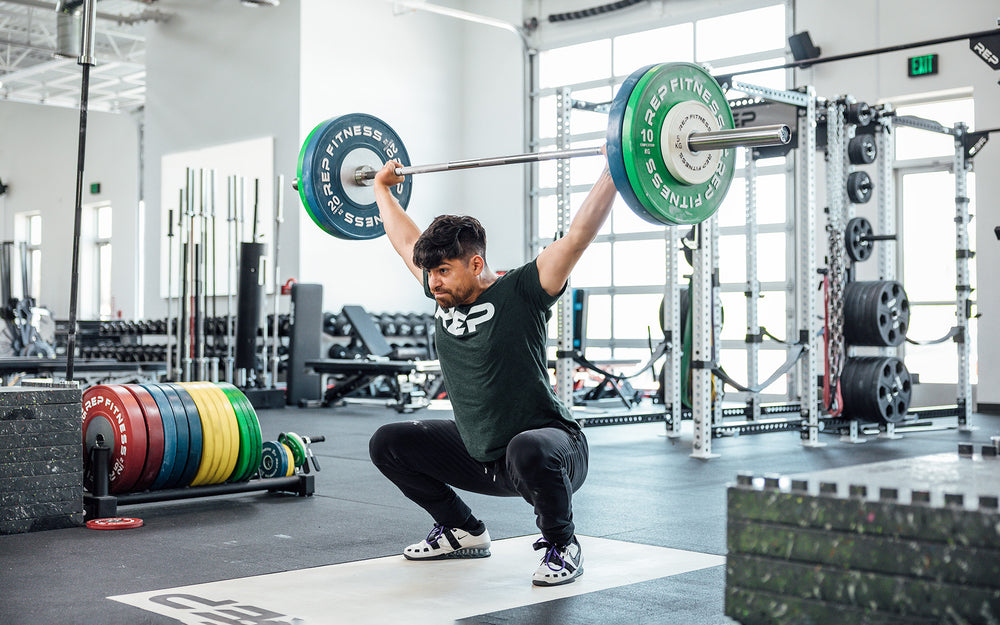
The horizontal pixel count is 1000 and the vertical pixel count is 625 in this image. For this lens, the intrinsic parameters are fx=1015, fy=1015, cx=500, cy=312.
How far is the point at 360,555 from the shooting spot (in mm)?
2705

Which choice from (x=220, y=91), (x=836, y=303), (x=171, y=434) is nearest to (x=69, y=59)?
(x=220, y=91)

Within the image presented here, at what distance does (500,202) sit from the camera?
11.1 meters

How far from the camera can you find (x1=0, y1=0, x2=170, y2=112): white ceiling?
12.1m

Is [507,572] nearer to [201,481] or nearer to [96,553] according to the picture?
[96,553]

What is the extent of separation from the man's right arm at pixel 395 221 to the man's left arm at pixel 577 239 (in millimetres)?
377

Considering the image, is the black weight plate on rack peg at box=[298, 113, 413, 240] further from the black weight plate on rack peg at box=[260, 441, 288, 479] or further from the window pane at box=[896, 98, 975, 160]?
the window pane at box=[896, 98, 975, 160]

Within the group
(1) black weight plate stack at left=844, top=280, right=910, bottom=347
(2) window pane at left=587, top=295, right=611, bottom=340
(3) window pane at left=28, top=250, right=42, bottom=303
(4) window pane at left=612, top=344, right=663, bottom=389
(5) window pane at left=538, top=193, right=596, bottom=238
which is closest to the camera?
(1) black weight plate stack at left=844, top=280, right=910, bottom=347

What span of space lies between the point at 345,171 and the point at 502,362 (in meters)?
1.16

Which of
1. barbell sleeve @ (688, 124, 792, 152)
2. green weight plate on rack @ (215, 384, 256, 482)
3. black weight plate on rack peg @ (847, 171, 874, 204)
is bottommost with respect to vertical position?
green weight plate on rack @ (215, 384, 256, 482)

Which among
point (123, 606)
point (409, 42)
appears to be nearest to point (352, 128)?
point (123, 606)

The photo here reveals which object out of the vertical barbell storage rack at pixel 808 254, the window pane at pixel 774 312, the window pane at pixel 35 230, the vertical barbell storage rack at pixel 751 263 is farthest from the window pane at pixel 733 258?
the window pane at pixel 35 230

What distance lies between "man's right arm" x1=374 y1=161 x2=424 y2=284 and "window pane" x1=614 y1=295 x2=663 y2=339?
23.8 ft

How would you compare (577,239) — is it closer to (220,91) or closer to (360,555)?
(360,555)

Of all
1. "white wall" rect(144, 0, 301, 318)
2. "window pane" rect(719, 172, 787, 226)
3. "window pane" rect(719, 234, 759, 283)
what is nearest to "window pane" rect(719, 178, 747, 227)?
"window pane" rect(719, 172, 787, 226)
